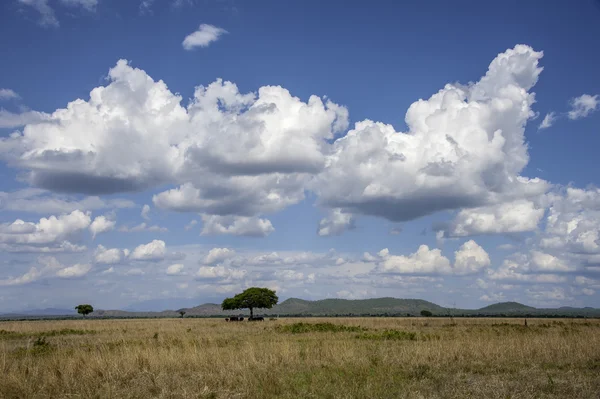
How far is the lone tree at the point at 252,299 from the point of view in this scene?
107 m

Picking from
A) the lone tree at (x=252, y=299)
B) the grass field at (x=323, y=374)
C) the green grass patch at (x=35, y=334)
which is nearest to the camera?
the grass field at (x=323, y=374)

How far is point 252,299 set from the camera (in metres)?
107

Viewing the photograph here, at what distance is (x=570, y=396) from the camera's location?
1243 centimetres

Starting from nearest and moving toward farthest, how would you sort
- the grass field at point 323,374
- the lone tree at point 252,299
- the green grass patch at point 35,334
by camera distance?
1. the grass field at point 323,374
2. the green grass patch at point 35,334
3. the lone tree at point 252,299

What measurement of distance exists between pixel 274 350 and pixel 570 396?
1052 cm

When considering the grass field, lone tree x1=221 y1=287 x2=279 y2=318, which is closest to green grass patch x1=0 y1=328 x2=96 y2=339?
the grass field

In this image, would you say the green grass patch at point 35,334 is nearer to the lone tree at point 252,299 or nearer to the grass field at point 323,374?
the grass field at point 323,374

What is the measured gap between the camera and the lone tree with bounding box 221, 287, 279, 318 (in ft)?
352

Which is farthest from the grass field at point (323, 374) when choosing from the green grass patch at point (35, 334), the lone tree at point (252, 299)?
the lone tree at point (252, 299)

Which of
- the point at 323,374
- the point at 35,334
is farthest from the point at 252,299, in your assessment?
the point at 323,374

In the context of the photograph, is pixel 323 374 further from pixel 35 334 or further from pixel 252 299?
pixel 252 299

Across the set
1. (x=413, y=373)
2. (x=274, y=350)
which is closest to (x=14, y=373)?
(x=274, y=350)

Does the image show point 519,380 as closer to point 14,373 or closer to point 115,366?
point 115,366

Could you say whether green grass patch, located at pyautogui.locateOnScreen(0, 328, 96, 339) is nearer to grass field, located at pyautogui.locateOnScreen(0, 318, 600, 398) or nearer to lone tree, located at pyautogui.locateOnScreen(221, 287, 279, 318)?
grass field, located at pyautogui.locateOnScreen(0, 318, 600, 398)
